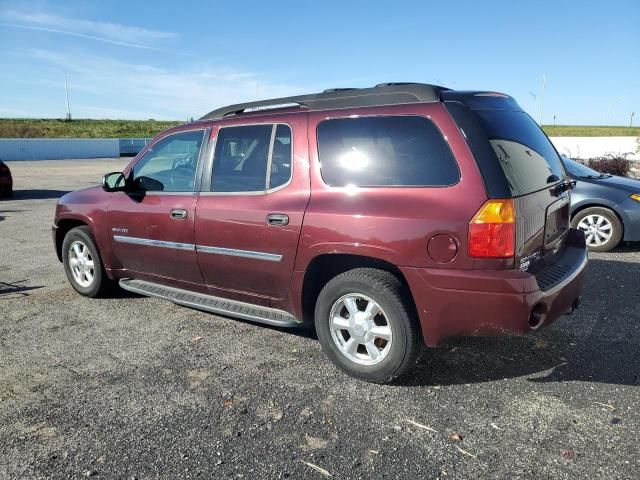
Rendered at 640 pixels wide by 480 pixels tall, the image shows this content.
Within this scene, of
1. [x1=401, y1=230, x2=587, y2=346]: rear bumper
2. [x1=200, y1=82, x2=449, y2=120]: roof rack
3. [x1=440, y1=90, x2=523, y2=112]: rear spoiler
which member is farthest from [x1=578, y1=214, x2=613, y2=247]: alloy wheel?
[x1=200, y1=82, x2=449, y2=120]: roof rack

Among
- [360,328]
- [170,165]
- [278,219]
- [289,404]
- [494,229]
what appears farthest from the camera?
[170,165]

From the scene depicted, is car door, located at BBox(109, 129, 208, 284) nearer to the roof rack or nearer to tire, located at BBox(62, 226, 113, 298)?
tire, located at BBox(62, 226, 113, 298)

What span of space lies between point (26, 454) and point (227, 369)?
1.33m

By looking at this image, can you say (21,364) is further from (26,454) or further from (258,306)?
(258,306)

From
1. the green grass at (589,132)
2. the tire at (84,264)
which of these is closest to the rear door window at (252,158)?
the tire at (84,264)

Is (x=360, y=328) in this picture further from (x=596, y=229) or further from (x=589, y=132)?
(x=589, y=132)

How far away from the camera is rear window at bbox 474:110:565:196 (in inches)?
122

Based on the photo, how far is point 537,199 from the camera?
10.8 ft

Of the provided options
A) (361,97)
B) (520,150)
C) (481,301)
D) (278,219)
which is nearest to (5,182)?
(278,219)

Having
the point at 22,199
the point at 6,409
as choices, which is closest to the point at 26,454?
the point at 6,409

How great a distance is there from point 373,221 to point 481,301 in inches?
31.3

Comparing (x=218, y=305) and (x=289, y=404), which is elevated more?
(x=218, y=305)

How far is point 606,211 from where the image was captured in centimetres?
705

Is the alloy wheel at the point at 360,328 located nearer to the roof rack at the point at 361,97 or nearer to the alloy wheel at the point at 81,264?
the roof rack at the point at 361,97
